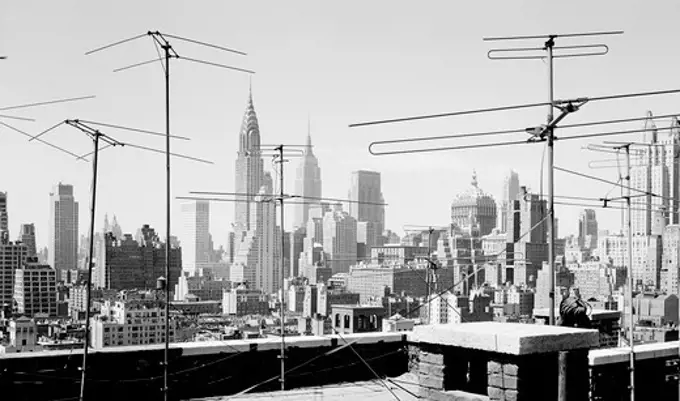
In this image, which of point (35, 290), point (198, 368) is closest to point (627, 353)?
point (198, 368)

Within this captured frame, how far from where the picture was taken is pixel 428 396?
3041 mm

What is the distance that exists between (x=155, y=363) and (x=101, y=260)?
115110 mm

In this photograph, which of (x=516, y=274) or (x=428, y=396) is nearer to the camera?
(x=428, y=396)

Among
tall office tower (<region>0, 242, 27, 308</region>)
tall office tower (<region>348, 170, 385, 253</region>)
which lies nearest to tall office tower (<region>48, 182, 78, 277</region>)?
tall office tower (<region>0, 242, 27, 308</region>)

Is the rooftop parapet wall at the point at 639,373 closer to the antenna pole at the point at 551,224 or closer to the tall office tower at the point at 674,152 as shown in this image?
the antenna pole at the point at 551,224

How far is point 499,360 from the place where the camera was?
110 inches

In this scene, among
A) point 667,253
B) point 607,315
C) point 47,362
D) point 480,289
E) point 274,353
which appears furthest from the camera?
point 480,289

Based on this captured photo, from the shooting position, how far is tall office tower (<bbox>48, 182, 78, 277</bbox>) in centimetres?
13150

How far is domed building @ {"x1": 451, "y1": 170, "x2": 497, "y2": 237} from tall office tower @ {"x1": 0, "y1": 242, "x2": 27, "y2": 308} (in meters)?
95.6

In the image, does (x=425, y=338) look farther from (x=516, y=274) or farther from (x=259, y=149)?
(x=516, y=274)

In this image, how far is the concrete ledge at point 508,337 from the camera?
8.89ft

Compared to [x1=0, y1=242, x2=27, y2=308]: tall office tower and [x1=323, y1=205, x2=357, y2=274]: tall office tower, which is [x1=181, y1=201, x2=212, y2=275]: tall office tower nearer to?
[x1=323, y1=205, x2=357, y2=274]: tall office tower

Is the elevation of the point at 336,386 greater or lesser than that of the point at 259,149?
lesser

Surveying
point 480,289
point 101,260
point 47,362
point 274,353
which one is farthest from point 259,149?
point 101,260
